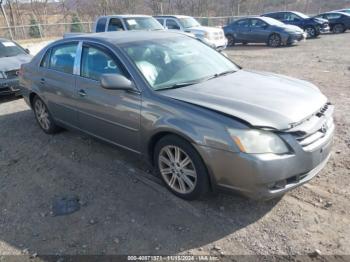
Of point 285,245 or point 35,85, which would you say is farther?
point 35,85

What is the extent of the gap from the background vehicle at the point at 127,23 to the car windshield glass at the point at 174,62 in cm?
739

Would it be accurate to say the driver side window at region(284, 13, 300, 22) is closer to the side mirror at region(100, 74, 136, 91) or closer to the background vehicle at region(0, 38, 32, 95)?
the background vehicle at region(0, 38, 32, 95)

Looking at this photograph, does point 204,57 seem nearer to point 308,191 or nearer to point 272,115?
point 272,115

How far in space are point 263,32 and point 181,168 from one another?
630 inches

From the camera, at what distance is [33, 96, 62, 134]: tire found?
5.74m

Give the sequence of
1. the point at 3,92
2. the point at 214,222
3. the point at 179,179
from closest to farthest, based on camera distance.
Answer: the point at 214,222
the point at 179,179
the point at 3,92

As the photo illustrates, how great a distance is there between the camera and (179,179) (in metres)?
3.69

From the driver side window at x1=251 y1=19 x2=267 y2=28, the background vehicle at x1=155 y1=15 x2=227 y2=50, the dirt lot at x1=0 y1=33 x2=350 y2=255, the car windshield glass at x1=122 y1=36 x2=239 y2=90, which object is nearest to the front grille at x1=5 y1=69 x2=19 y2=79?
the dirt lot at x1=0 y1=33 x2=350 y2=255

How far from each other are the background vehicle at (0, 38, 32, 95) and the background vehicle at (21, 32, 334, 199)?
3.81 metres

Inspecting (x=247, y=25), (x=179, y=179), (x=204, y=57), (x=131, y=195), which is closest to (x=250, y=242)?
(x=179, y=179)

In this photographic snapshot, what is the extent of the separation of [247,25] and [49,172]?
16309 millimetres

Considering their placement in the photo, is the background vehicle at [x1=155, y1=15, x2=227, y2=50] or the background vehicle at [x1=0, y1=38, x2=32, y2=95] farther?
the background vehicle at [x1=155, y1=15, x2=227, y2=50]

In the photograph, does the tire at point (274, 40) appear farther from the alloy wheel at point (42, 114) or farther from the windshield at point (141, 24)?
the alloy wheel at point (42, 114)

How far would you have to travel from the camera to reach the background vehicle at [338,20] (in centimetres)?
2275
